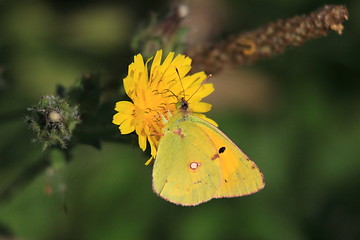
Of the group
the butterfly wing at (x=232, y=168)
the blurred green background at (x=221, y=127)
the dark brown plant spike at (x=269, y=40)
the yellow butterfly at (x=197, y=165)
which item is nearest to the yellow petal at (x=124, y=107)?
the yellow butterfly at (x=197, y=165)

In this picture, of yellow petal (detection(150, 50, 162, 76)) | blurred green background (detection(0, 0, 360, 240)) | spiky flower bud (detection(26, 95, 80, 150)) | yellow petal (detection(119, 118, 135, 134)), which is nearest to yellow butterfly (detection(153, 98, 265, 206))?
yellow petal (detection(119, 118, 135, 134))

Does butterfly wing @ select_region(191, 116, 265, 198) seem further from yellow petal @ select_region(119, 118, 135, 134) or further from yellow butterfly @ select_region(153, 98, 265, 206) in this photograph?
yellow petal @ select_region(119, 118, 135, 134)

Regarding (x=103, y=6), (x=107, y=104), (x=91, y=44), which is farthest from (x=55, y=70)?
(x=107, y=104)

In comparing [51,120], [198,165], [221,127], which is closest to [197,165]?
[198,165]

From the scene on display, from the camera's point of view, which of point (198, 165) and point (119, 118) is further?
point (198, 165)

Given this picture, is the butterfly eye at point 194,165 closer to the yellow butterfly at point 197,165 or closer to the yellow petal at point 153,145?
the yellow butterfly at point 197,165

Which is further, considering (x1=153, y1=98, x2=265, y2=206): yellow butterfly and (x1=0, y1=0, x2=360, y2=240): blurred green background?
(x1=0, y1=0, x2=360, y2=240): blurred green background

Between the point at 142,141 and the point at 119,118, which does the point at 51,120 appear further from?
the point at 142,141
